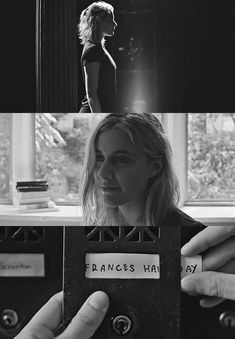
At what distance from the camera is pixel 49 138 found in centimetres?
117

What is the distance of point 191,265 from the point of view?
1185 mm

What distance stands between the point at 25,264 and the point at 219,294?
465mm

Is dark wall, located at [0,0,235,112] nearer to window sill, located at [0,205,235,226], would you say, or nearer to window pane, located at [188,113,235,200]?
window pane, located at [188,113,235,200]

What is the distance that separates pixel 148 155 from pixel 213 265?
0.30 m

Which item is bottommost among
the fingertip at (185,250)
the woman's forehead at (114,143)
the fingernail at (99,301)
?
the fingernail at (99,301)

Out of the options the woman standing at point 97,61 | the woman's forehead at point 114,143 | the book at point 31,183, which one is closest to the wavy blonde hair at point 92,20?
the woman standing at point 97,61

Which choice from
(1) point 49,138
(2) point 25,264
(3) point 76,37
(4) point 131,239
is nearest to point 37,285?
(2) point 25,264

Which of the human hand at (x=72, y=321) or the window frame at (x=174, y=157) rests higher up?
the window frame at (x=174, y=157)

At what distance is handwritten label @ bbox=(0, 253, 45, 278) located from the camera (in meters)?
1.20

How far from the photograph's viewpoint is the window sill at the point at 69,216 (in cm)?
117

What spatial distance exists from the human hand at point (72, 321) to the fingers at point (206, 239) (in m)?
0.23

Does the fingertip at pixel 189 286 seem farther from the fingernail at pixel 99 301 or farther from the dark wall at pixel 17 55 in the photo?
the dark wall at pixel 17 55

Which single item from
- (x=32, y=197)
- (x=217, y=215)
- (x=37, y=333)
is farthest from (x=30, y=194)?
(x=217, y=215)

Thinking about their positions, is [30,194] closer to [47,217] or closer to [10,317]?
[47,217]
